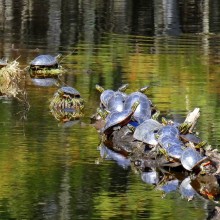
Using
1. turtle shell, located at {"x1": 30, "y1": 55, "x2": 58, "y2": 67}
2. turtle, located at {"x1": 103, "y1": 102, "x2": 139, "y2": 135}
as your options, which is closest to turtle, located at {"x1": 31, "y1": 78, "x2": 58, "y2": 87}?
turtle shell, located at {"x1": 30, "y1": 55, "x2": 58, "y2": 67}

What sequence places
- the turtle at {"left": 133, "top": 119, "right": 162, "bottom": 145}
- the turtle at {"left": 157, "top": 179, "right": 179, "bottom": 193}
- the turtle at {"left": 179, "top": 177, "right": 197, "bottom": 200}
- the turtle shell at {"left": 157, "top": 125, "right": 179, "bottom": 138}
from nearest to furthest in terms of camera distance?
the turtle at {"left": 179, "top": 177, "right": 197, "bottom": 200} → the turtle at {"left": 157, "top": 179, "right": 179, "bottom": 193} → the turtle shell at {"left": 157, "top": 125, "right": 179, "bottom": 138} → the turtle at {"left": 133, "top": 119, "right": 162, "bottom": 145}

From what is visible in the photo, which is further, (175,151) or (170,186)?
(175,151)

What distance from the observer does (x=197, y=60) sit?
19.2 meters

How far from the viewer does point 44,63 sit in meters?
18.2

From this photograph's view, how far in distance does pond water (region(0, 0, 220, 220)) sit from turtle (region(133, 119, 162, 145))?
0.52 metres

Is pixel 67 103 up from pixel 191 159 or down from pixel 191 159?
down

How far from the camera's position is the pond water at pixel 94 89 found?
10289 mm

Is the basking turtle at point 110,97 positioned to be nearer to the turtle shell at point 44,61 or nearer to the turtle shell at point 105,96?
the turtle shell at point 105,96

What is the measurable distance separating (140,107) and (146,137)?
1.29m

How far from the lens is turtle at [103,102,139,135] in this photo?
12.9 meters

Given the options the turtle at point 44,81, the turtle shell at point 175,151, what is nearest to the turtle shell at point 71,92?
the turtle at point 44,81

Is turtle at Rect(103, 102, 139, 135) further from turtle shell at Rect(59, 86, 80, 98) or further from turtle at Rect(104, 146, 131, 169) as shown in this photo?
turtle shell at Rect(59, 86, 80, 98)

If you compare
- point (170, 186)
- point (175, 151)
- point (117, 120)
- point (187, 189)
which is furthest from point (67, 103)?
point (187, 189)

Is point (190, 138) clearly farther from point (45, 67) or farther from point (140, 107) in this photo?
point (45, 67)
